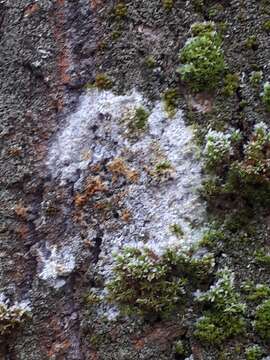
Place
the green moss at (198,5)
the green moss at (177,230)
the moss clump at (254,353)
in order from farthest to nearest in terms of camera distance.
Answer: the green moss at (198,5)
the green moss at (177,230)
the moss clump at (254,353)

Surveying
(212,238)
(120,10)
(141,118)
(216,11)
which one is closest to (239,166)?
(212,238)

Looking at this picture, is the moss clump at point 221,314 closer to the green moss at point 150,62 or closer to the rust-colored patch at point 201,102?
the rust-colored patch at point 201,102

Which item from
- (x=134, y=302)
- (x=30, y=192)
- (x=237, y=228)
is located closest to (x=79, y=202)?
(x=30, y=192)

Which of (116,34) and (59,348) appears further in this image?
(116,34)

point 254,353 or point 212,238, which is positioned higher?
point 212,238

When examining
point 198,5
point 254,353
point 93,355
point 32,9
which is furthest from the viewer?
point 32,9

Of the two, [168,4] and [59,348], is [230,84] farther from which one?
[59,348]

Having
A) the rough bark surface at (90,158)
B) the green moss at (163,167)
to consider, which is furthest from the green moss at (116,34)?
the green moss at (163,167)
